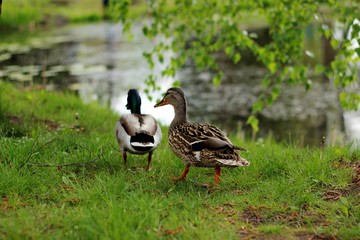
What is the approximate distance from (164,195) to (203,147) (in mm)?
704

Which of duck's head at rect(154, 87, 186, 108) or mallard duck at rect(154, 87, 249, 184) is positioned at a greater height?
duck's head at rect(154, 87, 186, 108)

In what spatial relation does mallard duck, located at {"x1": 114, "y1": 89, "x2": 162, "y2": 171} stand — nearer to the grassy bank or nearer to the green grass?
the green grass

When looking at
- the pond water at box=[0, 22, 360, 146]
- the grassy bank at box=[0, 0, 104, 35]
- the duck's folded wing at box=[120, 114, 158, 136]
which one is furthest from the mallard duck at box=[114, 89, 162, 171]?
the grassy bank at box=[0, 0, 104, 35]

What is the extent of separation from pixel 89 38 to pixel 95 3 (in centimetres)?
1858

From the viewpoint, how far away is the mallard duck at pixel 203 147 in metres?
5.47

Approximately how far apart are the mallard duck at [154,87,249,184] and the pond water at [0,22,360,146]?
6.80m

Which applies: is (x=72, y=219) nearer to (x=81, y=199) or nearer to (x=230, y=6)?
(x=81, y=199)

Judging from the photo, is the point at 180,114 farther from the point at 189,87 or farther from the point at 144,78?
the point at 144,78

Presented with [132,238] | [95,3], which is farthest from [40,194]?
[95,3]

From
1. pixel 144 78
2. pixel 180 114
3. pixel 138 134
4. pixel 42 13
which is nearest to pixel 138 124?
pixel 138 134

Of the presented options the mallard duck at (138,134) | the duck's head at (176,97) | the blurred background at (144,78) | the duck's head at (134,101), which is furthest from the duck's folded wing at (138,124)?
the blurred background at (144,78)

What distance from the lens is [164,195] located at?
5250 millimetres

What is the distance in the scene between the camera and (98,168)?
6.12 m

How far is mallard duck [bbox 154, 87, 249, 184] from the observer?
5.47 m
